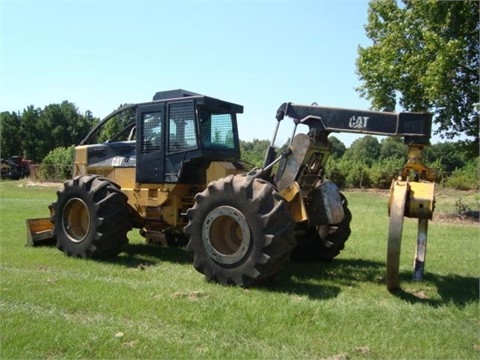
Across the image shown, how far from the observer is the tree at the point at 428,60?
668 inches

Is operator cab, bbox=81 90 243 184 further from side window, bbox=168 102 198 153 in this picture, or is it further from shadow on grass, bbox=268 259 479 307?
shadow on grass, bbox=268 259 479 307

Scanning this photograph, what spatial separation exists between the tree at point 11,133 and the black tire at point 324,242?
2572 inches

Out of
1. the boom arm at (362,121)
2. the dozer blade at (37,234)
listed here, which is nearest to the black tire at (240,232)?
the boom arm at (362,121)

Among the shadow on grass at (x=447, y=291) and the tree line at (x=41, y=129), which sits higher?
the tree line at (x=41, y=129)

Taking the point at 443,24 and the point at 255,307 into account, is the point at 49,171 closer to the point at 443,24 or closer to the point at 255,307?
the point at 443,24

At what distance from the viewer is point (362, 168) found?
38469mm

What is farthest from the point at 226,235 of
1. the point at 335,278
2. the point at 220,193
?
the point at 335,278

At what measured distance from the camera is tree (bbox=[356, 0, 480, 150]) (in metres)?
17.0

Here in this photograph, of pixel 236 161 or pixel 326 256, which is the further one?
pixel 236 161

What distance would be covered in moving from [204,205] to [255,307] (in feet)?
6.10

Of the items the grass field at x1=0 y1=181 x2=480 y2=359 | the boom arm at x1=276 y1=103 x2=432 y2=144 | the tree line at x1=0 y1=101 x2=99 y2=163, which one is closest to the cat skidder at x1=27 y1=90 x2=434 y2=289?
the boom arm at x1=276 y1=103 x2=432 y2=144

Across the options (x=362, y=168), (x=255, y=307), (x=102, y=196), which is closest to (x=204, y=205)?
(x=255, y=307)

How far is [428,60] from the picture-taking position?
17.9 meters

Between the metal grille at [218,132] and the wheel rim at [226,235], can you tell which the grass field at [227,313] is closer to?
the wheel rim at [226,235]
